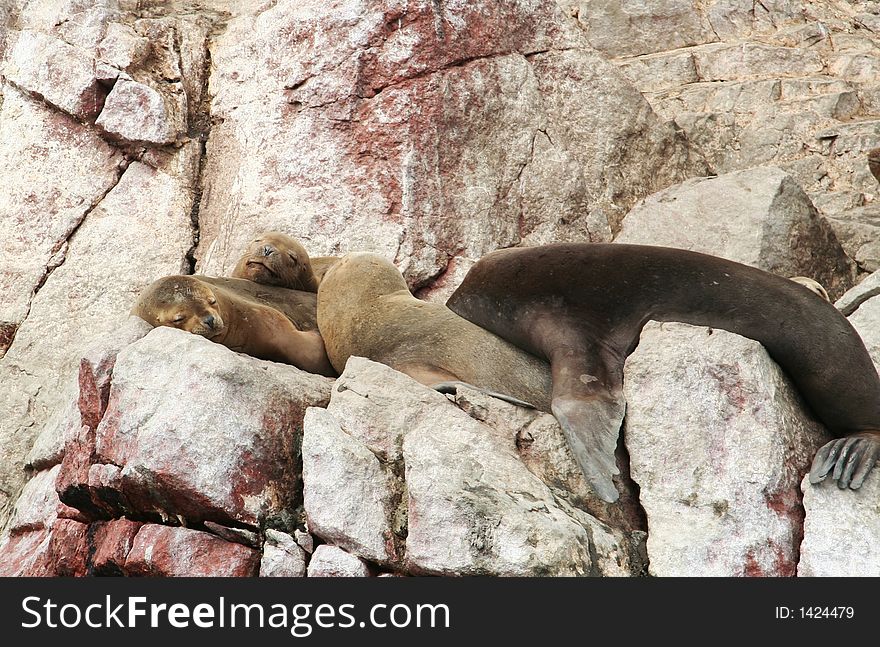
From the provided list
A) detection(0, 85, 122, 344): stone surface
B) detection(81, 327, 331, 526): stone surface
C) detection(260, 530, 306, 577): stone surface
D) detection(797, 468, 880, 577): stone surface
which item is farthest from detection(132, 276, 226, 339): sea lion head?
detection(797, 468, 880, 577): stone surface

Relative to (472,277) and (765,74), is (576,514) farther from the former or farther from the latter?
(765,74)

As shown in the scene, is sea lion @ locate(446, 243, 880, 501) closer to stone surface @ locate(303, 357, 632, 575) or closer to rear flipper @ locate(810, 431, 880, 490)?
rear flipper @ locate(810, 431, 880, 490)

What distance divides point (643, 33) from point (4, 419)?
6.54m

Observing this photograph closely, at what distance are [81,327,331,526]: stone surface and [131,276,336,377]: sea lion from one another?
49cm

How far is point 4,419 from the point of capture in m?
6.62

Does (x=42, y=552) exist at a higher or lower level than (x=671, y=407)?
lower

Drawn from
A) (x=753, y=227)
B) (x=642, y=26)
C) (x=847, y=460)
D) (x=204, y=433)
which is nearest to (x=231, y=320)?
(x=204, y=433)

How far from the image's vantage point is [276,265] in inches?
247

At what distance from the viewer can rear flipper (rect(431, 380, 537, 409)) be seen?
15.2 feet

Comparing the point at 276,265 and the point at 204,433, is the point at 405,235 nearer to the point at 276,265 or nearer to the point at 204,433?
the point at 276,265

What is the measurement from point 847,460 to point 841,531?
0.33 metres

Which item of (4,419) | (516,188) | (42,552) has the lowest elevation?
(4,419)

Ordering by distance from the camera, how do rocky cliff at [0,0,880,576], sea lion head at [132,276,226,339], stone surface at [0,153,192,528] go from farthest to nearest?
1. stone surface at [0,153,192,528]
2. sea lion head at [132,276,226,339]
3. rocky cliff at [0,0,880,576]

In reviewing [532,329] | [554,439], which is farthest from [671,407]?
[532,329]
